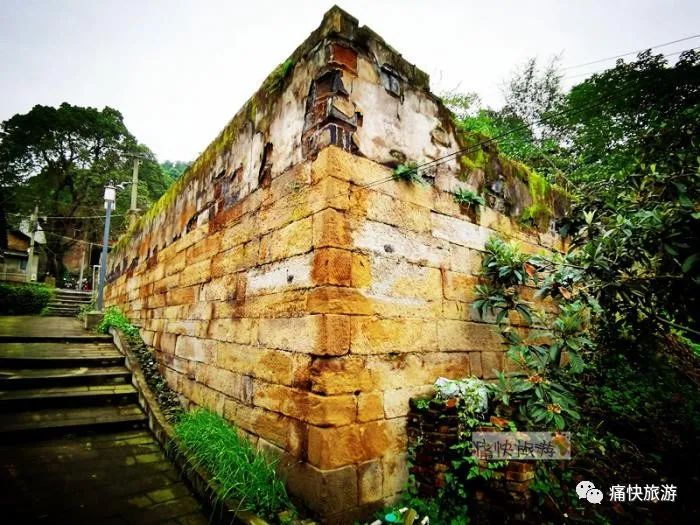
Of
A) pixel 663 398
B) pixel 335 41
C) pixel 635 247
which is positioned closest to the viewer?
pixel 335 41

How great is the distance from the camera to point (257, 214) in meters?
3.23

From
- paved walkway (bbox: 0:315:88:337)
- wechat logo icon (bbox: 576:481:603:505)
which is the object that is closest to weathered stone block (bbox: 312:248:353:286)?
wechat logo icon (bbox: 576:481:603:505)

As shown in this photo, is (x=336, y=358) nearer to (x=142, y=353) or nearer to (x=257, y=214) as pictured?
(x=257, y=214)

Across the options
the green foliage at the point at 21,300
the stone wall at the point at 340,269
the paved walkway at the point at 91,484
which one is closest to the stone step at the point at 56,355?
the paved walkway at the point at 91,484

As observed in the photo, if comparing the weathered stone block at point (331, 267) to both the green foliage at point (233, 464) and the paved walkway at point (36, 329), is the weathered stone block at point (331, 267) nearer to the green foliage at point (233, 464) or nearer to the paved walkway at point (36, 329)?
the green foliage at point (233, 464)

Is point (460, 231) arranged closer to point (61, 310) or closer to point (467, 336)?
point (467, 336)

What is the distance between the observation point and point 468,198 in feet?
11.5

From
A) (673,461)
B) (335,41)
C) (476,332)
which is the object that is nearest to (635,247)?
(476,332)

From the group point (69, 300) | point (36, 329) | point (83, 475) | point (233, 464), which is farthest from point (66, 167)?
point (233, 464)

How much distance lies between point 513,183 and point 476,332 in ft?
6.42

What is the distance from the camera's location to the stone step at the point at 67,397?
414 cm

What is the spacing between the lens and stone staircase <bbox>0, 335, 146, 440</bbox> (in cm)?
396

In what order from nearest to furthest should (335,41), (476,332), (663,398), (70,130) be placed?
(335,41), (476,332), (663,398), (70,130)

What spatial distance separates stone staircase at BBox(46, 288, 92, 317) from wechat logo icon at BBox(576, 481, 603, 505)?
1672cm
